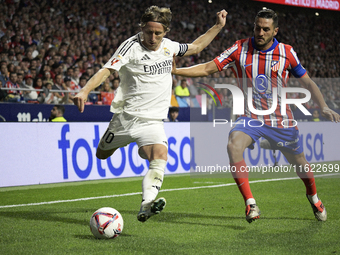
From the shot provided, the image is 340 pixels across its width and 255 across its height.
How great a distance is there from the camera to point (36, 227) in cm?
511

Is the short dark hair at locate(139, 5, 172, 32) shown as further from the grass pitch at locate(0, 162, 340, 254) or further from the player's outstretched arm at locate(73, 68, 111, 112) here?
the grass pitch at locate(0, 162, 340, 254)

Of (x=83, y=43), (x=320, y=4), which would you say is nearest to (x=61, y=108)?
(x=83, y=43)

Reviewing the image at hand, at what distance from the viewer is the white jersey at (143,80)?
15.4 feet

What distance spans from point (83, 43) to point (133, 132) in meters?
12.1

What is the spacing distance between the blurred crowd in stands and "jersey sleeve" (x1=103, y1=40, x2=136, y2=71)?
682cm

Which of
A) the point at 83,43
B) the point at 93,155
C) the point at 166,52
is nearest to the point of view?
the point at 166,52

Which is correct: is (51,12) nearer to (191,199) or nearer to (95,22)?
(95,22)

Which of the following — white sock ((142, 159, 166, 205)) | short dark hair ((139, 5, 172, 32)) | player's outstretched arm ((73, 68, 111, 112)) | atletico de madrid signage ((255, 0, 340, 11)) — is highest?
atletico de madrid signage ((255, 0, 340, 11))

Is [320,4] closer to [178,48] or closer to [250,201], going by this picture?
[178,48]

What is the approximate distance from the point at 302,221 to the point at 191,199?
7.43 ft

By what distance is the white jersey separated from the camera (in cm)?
470

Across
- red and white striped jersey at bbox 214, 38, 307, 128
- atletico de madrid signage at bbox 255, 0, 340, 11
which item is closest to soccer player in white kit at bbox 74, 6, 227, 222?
red and white striped jersey at bbox 214, 38, 307, 128

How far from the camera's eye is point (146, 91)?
478 centimetres

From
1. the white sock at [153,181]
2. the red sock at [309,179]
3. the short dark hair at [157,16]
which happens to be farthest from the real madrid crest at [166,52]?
the red sock at [309,179]
